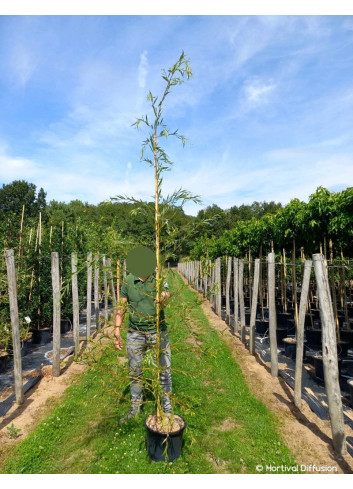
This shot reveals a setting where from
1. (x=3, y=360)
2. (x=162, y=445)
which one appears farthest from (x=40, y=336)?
(x=162, y=445)

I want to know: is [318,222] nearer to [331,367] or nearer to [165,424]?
[331,367]

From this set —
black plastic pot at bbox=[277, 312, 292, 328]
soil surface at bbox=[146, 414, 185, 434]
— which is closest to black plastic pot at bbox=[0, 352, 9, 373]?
soil surface at bbox=[146, 414, 185, 434]

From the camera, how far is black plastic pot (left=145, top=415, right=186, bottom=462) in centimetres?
295

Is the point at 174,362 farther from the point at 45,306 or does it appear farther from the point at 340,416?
the point at 45,306

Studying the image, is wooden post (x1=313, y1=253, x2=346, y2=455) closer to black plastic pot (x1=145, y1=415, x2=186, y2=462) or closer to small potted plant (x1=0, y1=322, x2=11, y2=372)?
black plastic pot (x1=145, y1=415, x2=186, y2=462)

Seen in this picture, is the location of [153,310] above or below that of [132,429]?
above

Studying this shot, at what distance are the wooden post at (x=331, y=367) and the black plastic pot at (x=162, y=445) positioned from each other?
1826 millimetres

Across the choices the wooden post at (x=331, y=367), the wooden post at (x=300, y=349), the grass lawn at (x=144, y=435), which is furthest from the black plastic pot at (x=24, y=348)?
the wooden post at (x=331, y=367)

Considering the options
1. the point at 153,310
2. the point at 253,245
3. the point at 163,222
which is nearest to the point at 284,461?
the point at 153,310

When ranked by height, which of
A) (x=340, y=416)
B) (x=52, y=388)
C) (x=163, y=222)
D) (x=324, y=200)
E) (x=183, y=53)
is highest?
(x=183, y=53)

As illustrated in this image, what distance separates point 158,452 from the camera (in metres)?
3.03

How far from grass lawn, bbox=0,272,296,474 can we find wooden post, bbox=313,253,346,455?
2.05 feet

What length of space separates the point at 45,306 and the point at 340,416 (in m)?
7.67

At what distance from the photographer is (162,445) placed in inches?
117
